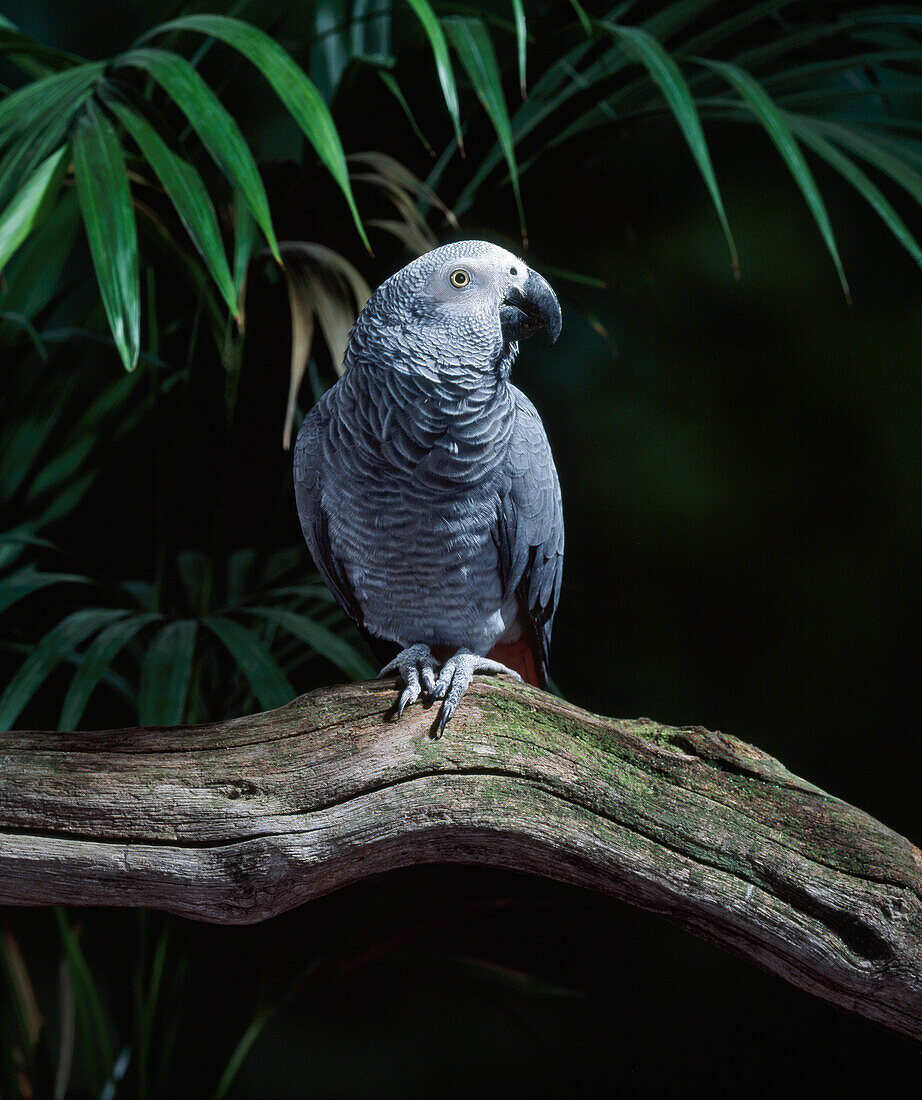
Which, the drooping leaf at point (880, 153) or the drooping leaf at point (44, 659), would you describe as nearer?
the drooping leaf at point (44, 659)

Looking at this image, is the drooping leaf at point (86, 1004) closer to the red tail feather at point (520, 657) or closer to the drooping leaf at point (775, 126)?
the red tail feather at point (520, 657)

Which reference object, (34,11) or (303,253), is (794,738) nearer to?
(303,253)

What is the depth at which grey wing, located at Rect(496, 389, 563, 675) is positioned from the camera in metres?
0.97

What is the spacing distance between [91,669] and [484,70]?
0.95m

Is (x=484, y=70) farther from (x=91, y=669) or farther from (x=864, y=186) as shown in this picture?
(x=91, y=669)

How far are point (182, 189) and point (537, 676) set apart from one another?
2.54ft

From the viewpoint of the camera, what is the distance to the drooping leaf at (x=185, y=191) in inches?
36.8

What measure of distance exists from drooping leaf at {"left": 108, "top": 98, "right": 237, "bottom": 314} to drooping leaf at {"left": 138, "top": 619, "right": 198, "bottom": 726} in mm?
485

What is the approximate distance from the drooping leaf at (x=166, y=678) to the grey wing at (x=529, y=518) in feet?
1.53

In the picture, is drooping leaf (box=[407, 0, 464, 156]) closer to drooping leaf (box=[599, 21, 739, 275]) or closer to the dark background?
drooping leaf (box=[599, 21, 739, 275])

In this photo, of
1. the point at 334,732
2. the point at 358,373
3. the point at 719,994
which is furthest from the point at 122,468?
the point at 719,994

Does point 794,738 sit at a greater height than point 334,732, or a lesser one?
greater

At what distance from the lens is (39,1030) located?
4.49ft

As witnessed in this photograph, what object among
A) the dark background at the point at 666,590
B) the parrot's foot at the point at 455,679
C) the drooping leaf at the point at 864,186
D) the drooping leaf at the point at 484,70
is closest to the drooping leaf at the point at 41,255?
the dark background at the point at 666,590
